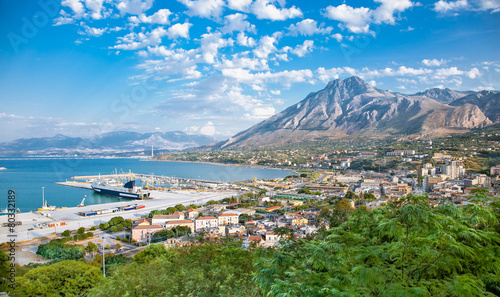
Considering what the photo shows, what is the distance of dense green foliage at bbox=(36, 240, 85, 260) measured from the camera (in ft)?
28.1

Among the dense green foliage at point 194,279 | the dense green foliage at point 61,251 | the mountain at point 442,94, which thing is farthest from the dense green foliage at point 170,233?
the mountain at point 442,94

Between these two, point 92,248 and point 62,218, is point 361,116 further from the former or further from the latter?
point 92,248


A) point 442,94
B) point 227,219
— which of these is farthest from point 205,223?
point 442,94

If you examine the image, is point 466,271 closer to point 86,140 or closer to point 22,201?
point 22,201

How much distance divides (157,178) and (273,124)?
6967cm

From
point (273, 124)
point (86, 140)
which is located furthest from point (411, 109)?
point (86, 140)

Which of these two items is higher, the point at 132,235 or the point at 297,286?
the point at 297,286

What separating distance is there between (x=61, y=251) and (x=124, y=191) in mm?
16510

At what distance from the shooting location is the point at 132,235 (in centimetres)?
1107

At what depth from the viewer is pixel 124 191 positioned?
24594 millimetres

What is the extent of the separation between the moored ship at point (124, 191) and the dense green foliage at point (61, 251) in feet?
44.5

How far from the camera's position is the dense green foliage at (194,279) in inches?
120

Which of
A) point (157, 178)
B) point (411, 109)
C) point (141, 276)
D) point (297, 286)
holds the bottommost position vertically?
point (157, 178)

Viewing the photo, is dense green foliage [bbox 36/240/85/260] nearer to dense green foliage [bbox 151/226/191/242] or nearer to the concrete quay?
the concrete quay
